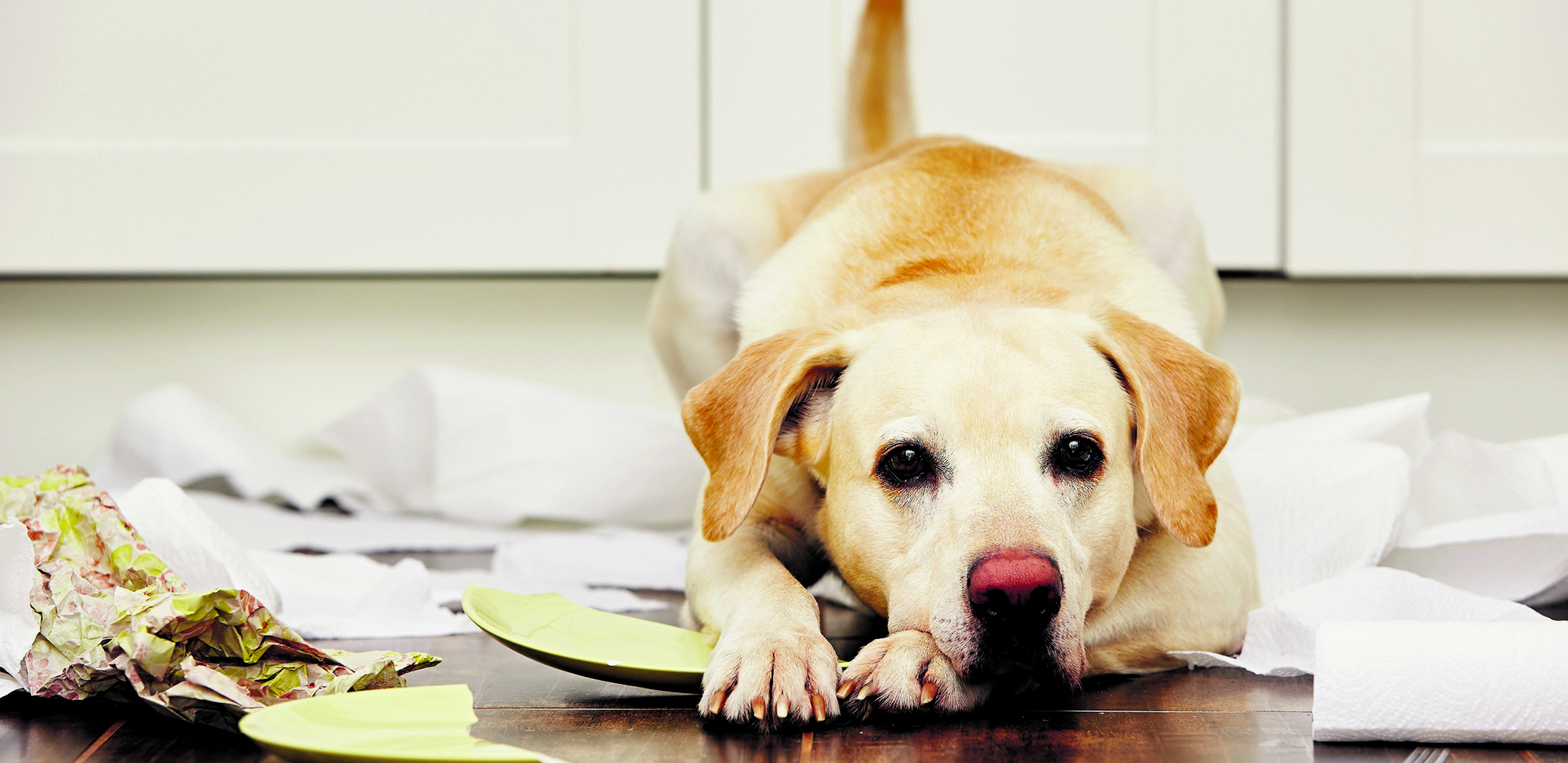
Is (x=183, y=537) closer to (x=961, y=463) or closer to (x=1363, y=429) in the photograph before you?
(x=961, y=463)

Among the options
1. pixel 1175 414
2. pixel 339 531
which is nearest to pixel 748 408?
pixel 1175 414

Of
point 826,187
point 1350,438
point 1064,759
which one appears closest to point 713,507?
point 1064,759

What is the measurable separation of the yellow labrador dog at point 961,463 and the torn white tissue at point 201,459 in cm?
133

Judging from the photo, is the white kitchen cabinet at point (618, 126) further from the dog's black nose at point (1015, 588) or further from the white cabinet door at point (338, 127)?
the dog's black nose at point (1015, 588)

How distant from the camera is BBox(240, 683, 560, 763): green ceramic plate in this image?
0.90 meters

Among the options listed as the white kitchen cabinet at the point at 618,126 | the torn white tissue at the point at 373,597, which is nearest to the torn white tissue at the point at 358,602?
the torn white tissue at the point at 373,597

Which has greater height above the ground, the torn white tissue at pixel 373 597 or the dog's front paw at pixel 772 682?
the dog's front paw at pixel 772 682

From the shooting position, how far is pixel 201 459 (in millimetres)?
2619

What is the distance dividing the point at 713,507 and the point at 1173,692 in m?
0.51

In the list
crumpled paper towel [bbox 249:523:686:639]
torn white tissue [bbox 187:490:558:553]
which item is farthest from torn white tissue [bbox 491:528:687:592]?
torn white tissue [bbox 187:490:558:553]

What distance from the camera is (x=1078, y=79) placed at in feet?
9.05

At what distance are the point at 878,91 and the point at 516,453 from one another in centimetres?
109

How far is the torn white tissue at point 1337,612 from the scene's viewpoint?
1.32m

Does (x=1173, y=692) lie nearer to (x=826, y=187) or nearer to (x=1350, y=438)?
(x=1350, y=438)
